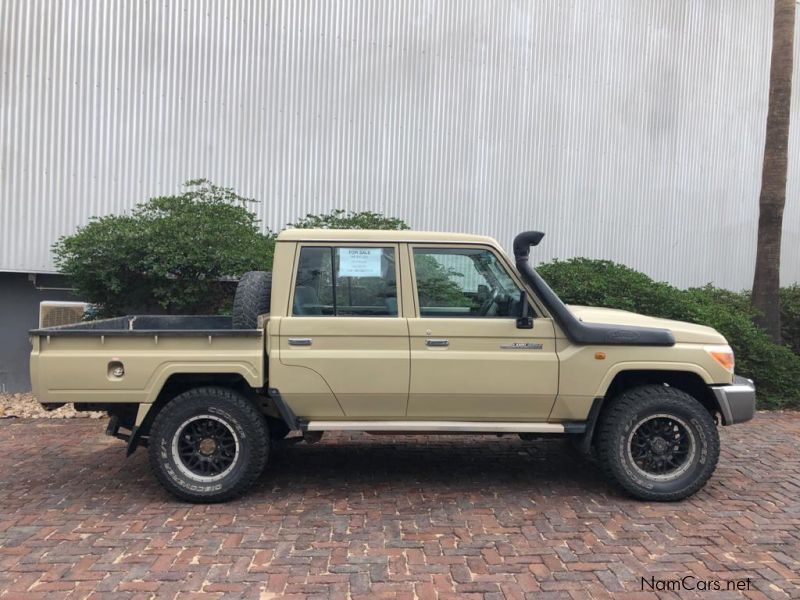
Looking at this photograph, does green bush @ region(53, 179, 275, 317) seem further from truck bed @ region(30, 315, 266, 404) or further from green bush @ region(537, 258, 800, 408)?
green bush @ region(537, 258, 800, 408)

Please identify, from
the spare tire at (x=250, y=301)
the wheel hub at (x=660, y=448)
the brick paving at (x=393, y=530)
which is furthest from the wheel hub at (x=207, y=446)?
the wheel hub at (x=660, y=448)

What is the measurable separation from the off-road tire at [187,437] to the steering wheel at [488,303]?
184 centimetres

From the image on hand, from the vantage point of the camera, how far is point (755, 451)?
5977mm

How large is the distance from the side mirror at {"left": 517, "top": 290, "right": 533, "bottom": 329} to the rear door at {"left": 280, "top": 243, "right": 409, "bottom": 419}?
2.77 feet

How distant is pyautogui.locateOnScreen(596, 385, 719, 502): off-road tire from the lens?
175 inches

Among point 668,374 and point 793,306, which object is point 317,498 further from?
point 793,306

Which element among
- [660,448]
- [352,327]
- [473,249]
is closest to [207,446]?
[352,327]

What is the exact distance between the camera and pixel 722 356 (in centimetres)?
453

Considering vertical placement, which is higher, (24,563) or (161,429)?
(161,429)

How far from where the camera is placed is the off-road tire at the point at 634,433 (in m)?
4.45

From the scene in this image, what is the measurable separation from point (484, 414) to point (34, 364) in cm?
324

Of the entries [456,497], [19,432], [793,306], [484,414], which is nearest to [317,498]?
[456,497]

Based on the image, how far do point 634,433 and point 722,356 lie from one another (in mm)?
888

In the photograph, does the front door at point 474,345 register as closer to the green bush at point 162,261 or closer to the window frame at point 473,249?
the window frame at point 473,249
